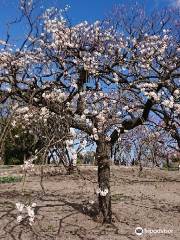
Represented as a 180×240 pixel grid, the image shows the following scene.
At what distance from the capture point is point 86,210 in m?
8.61

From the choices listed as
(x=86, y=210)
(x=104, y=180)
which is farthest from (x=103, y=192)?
(x=86, y=210)

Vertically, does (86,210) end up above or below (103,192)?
below

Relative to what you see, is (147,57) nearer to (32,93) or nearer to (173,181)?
(32,93)

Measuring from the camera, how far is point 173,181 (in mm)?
12906

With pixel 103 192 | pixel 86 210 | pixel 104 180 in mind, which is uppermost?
pixel 104 180

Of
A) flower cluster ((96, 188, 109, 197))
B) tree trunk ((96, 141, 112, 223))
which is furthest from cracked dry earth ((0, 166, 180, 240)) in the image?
flower cluster ((96, 188, 109, 197))

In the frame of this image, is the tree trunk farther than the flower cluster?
Yes

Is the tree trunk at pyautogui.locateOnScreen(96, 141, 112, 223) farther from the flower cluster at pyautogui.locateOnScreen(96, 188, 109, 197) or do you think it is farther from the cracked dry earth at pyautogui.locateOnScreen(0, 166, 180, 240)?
the cracked dry earth at pyautogui.locateOnScreen(0, 166, 180, 240)

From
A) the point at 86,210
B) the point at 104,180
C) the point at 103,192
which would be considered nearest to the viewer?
the point at 103,192

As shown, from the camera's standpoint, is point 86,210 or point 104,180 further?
point 86,210

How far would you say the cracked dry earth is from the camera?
759 cm

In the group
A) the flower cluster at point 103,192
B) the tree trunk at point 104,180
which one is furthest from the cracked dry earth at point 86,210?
the flower cluster at point 103,192

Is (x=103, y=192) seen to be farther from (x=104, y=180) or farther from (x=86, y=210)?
(x=86, y=210)

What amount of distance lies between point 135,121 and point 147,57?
2160 millimetres
